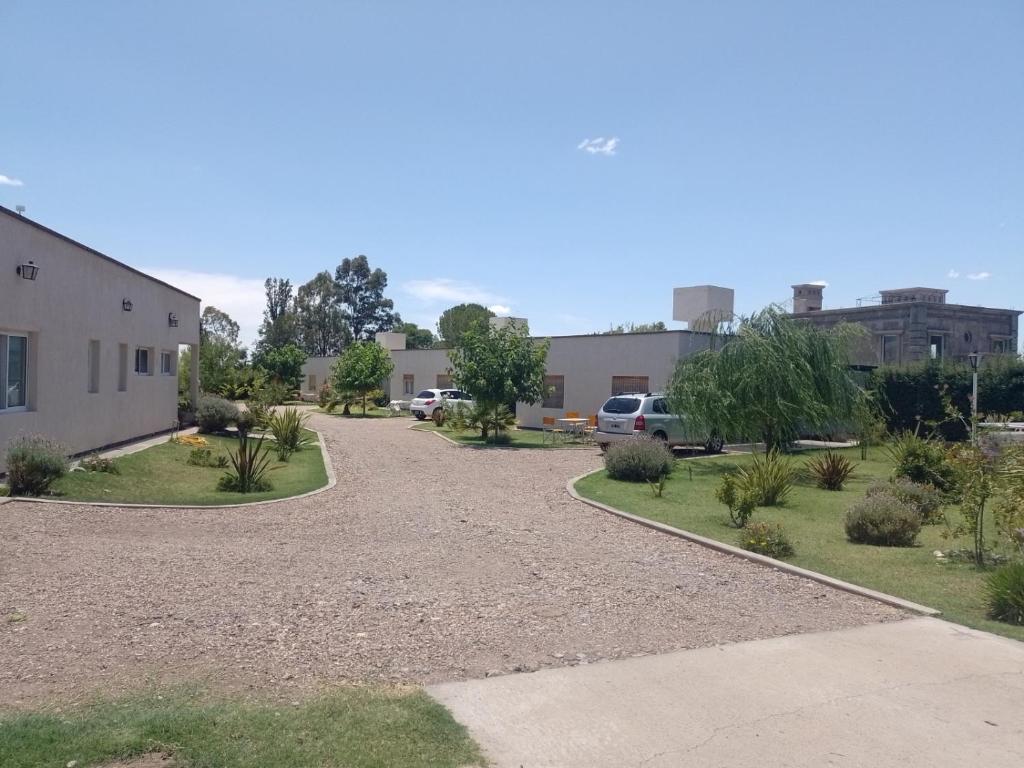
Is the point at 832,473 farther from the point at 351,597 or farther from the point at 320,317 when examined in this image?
the point at 320,317

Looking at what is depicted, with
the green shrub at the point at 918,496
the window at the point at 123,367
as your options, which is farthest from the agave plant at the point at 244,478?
the green shrub at the point at 918,496

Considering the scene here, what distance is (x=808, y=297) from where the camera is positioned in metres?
56.2

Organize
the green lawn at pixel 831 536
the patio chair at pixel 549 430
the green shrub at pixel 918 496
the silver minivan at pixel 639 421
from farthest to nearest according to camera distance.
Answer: the patio chair at pixel 549 430
the silver minivan at pixel 639 421
the green shrub at pixel 918 496
the green lawn at pixel 831 536

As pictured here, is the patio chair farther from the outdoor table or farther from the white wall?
the white wall

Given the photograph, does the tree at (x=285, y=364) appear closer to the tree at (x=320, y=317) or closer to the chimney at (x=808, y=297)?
the tree at (x=320, y=317)

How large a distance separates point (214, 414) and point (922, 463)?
19.7 meters

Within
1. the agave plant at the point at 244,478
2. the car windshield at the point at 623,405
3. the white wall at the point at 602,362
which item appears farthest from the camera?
the white wall at the point at 602,362

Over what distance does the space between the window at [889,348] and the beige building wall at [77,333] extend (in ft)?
126

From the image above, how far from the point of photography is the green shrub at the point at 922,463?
15312mm

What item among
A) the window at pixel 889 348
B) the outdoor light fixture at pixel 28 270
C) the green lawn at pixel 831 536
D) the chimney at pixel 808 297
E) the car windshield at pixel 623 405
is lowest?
the green lawn at pixel 831 536

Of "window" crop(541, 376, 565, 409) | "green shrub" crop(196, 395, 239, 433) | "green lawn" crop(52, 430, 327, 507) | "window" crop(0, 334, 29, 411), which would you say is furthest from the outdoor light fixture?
"window" crop(541, 376, 565, 409)

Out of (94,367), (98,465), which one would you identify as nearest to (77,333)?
(94,367)

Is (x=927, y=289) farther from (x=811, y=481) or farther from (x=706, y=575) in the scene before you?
(x=706, y=575)

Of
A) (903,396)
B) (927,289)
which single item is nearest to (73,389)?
(903,396)
